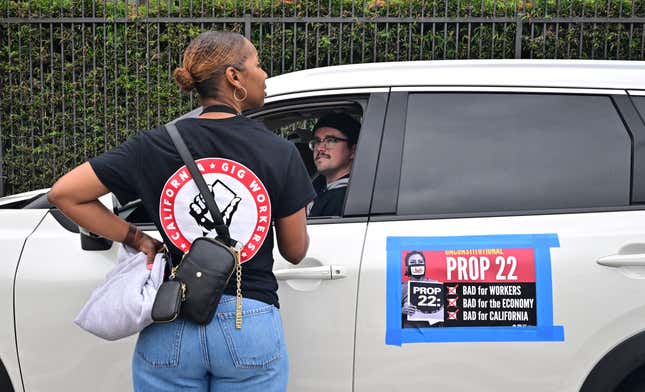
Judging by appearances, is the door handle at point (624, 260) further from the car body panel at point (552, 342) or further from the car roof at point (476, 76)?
the car roof at point (476, 76)

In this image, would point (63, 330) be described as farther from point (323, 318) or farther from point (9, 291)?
point (323, 318)

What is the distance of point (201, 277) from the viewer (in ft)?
6.97

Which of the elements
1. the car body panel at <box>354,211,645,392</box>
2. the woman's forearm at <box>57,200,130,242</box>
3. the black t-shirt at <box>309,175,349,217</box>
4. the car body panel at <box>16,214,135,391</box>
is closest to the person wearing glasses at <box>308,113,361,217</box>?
the black t-shirt at <box>309,175,349,217</box>

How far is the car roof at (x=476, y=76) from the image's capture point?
2.99m

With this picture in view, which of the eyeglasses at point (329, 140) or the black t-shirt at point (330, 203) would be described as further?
the eyeglasses at point (329, 140)

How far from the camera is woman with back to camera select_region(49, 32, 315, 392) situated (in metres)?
2.13

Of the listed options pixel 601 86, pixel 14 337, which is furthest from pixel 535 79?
pixel 14 337

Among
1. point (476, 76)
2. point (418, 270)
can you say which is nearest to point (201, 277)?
point (418, 270)

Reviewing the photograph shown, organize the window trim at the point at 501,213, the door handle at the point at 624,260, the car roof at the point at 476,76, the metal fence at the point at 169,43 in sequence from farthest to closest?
the metal fence at the point at 169,43
the car roof at the point at 476,76
the window trim at the point at 501,213
the door handle at the point at 624,260

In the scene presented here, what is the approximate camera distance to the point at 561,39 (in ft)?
24.6

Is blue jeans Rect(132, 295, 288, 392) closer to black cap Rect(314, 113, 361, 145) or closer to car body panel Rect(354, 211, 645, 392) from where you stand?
car body panel Rect(354, 211, 645, 392)

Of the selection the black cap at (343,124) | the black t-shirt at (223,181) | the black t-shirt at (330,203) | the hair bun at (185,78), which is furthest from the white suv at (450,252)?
the hair bun at (185,78)

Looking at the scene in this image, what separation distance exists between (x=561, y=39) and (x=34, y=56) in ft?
16.5

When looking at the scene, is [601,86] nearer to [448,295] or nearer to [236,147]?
[448,295]
